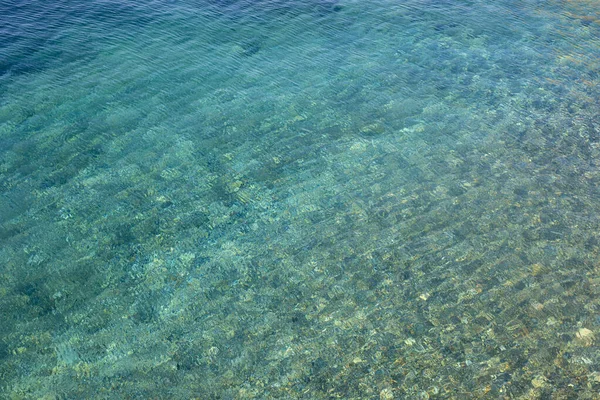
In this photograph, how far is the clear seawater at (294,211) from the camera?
9.73 m

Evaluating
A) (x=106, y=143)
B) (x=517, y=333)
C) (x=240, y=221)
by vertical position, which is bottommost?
(x=517, y=333)

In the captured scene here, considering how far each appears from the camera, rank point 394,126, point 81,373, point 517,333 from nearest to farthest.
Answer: point 81,373 < point 517,333 < point 394,126

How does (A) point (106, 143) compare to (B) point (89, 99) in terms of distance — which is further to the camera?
(B) point (89, 99)

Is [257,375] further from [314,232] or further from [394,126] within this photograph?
[394,126]

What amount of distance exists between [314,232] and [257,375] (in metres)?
4.29

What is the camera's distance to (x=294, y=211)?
1325 cm

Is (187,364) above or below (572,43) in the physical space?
below

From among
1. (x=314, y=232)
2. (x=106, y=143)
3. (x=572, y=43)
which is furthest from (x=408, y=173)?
(x=572, y=43)

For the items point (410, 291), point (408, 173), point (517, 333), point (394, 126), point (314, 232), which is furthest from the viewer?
point (394, 126)

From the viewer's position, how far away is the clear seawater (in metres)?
9.73

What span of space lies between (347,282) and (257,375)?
3.12 m

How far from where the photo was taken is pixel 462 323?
413 inches

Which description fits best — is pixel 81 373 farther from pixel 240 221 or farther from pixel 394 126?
pixel 394 126

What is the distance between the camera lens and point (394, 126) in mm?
16438
